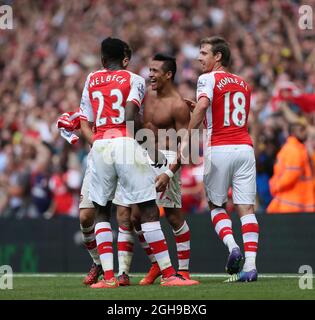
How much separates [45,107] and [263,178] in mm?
6581

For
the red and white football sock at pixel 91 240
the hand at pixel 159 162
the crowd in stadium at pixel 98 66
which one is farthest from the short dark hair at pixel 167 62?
the crowd in stadium at pixel 98 66

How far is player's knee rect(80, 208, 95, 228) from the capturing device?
37.4 ft

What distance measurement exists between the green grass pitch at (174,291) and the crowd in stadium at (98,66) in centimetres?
410

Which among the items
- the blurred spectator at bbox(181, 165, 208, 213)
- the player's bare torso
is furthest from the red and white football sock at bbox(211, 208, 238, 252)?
the blurred spectator at bbox(181, 165, 208, 213)

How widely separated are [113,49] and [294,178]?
432 centimetres

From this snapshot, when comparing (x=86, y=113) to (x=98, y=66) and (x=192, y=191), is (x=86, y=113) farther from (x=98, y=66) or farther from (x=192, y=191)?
(x=98, y=66)

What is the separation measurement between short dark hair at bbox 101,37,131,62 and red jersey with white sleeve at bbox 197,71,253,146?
3.10 ft

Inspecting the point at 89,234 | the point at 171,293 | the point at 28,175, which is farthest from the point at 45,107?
the point at 171,293

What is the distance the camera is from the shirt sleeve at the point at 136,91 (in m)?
10.4

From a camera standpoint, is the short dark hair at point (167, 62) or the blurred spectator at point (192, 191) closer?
the short dark hair at point (167, 62)

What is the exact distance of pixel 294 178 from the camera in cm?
1402

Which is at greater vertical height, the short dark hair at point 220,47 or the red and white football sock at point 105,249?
the short dark hair at point 220,47

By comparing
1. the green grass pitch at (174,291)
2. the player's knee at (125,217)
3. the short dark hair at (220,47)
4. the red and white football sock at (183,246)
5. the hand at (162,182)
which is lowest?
the green grass pitch at (174,291)

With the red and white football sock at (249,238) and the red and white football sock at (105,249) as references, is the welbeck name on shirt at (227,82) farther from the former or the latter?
the red and white football sock at (105,249)
